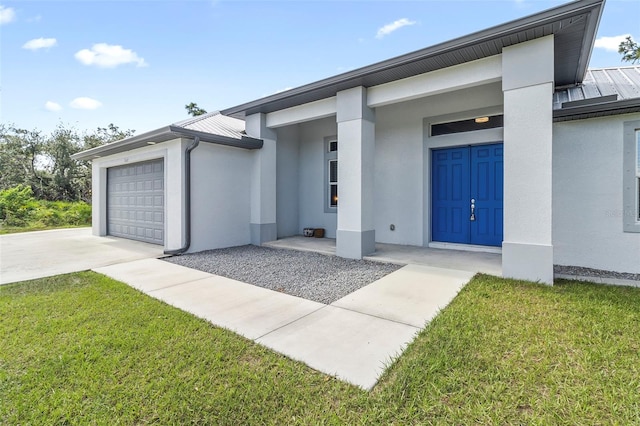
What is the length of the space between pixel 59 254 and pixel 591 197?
38.1 feet

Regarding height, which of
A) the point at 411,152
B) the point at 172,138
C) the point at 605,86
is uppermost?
the point at 605,86

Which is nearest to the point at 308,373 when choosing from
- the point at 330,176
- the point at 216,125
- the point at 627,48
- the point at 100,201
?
the point at 330,176

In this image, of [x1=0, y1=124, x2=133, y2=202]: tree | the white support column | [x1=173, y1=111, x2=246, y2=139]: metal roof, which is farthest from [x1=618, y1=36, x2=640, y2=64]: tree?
[x1=0, y1=124, x2=133, y2=202]: tree

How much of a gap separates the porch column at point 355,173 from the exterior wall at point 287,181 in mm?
3202

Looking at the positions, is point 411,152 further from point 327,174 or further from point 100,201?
point 100,201

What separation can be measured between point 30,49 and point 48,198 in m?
13.1

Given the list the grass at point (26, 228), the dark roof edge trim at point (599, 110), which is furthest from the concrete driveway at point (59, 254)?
the dark roof edge trim at point (599, 110)

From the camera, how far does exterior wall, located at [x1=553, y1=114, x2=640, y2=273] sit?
17.4 ft

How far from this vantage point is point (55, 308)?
3.80m

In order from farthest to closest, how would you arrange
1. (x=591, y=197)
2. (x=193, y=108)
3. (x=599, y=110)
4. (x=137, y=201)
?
(x=193, y=108)
(x=137, y=201)
(x=591, y=197)
(x=599, y=110)

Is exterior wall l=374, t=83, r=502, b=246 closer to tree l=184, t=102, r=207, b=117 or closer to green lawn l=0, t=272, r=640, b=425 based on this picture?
green lawn l=0, t=272, r=640, b=425

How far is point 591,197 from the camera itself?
5512mm

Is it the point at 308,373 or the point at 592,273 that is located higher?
the point at 592,273

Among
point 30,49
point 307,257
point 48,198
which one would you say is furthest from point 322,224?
point 48,198
